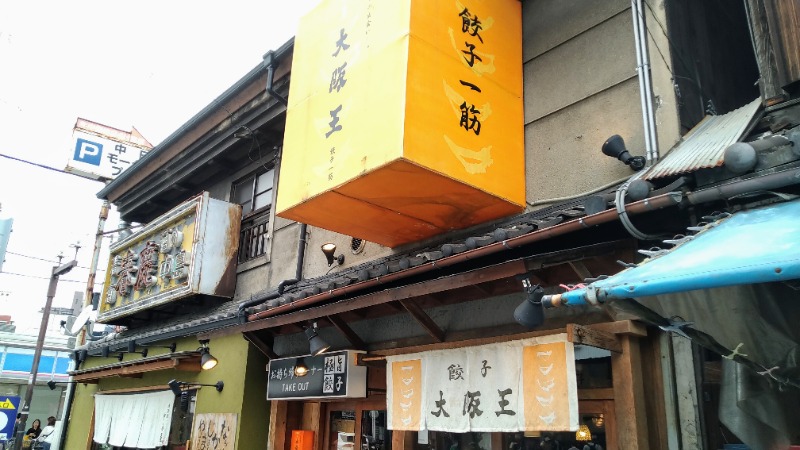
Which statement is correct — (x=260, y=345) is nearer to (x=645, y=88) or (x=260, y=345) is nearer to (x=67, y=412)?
(x=645, y=88)

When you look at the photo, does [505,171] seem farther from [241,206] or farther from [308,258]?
[241,206]

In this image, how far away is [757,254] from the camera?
138 inches

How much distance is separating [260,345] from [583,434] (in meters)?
5.84

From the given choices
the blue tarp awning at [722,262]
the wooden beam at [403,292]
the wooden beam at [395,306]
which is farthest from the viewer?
the wooden beam at [395,306]

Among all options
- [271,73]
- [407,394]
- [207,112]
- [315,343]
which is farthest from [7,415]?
[407,394]

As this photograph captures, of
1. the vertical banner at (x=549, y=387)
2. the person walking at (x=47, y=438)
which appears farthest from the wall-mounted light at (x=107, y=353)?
the vertical banner at (x=549, y=387)

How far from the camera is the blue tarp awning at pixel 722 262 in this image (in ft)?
10.9

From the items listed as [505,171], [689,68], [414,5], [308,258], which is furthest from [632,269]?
[308,258]

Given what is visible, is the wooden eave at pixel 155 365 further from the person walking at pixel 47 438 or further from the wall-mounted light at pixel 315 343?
the person walking at pixel 47 438

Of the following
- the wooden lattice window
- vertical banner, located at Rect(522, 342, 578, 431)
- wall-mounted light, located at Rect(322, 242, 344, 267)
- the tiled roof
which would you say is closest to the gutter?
the wooden lattice window

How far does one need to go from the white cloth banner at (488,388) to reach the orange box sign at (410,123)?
189 cm

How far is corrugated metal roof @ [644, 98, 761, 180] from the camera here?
507 centimetres

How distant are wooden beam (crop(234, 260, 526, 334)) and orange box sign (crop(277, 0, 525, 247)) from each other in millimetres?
1237

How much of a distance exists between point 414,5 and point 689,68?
3356mm
